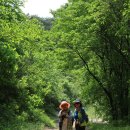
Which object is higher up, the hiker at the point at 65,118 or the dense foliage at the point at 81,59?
the dense foliage at the point at 81,59

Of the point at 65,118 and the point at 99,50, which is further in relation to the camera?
the point at 99,50

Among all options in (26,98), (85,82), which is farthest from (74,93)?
(26,98)

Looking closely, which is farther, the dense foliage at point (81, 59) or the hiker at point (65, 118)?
the dense foliage at point (81, 59)

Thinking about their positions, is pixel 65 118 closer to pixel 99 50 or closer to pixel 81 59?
pixel 99 50

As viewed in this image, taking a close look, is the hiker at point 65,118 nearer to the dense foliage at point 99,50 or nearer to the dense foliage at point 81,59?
the dense foliage at point 81,59

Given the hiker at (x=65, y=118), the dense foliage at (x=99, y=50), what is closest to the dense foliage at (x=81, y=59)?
the dense foliage at (x=99, y=50)

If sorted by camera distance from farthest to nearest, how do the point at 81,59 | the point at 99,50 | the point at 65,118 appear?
the point at 81,59
the point at 99,50
the point at 65,118

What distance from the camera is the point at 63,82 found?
50.4 meters

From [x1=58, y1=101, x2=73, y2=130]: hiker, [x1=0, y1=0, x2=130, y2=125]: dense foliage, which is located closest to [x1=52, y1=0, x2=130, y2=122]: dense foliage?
[x1=0, y1=0, x2=130, y2=125]: dense foliage

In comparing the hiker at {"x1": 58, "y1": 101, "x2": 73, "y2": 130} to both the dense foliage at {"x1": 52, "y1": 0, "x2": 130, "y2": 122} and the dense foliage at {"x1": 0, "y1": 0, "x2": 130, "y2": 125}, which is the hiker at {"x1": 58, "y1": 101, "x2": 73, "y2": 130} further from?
the dense foliage at {"x1": 52, "y1": 0, "x2": 130, "y2": 122}

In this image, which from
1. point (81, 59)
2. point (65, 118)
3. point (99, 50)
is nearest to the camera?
point (65, 118)

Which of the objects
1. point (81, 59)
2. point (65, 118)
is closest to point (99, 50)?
point (81, 59)

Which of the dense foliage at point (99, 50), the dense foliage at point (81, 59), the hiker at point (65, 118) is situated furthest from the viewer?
the dense foliage at point (99, 50)

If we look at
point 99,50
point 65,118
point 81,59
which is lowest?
point 65,118
